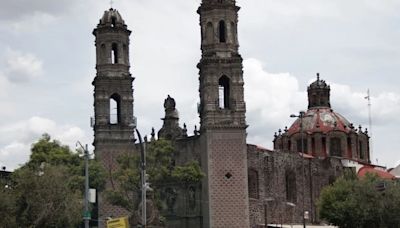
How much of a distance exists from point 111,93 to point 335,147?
107 feet

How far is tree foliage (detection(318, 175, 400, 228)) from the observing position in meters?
67.9

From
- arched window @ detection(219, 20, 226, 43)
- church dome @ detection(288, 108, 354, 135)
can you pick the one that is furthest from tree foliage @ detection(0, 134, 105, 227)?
church dome @ detection(288, 108, 354, 135)

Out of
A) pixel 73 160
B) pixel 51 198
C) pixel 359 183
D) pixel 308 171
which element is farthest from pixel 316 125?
pixel 51 198

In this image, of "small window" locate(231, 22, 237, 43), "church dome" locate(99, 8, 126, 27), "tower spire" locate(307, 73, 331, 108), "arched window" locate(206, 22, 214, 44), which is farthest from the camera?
"tower spire" locate(307, 73, 331, 108)

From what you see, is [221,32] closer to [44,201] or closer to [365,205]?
[365,205]

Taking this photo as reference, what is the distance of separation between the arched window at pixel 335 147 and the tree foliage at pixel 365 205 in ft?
86.9

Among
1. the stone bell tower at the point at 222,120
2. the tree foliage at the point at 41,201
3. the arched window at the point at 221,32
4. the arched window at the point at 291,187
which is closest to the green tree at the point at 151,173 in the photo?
the stone bell tower at the point at 222,120

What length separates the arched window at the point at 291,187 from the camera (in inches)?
3305

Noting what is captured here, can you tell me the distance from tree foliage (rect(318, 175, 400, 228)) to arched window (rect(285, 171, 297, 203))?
11.6 meters

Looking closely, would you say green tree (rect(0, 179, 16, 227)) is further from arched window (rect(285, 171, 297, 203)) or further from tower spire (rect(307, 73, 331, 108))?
tower spire (rect(307, 73, 331, 108))

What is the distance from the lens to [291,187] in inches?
3324

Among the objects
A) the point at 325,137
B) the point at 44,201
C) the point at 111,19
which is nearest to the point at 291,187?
the point at 325,137

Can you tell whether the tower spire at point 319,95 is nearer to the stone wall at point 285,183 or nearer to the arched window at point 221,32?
the stone wall at point 285,183

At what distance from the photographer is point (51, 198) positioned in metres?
55.5
